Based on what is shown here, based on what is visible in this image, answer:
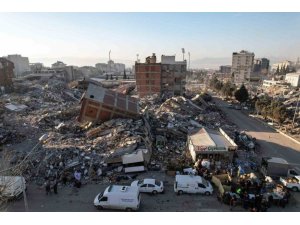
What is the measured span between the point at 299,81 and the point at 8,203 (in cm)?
8878

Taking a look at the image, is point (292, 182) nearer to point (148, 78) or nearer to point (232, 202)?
point (232, 202)

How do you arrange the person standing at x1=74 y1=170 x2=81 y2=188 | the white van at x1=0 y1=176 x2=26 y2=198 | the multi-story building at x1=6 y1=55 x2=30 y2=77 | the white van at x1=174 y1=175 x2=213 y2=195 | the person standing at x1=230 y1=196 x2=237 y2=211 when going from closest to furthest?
the white van at x1=0 y1=176 x2=26 y2=198, the person standing at x1=230 y1=196 x2=237 y2=211, the white van at x1=174 y1=175 x2=213 y2=195, the person standing at x1=74 y1=170 x2=81 y2=188, the multi-story building at x1=6 y1=55 x2=30 y2=77

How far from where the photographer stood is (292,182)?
48.2ft

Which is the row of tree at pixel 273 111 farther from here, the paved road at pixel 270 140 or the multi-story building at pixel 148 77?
the multi-story building at pixel 148 77

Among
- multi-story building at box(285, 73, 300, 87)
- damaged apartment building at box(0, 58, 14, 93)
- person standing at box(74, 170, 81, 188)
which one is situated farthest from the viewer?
multi-story building at box(285, 73, 300, 87)

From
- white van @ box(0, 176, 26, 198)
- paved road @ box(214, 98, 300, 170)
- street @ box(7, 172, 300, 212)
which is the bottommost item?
paved road @ box(214, 98, 300, 170)

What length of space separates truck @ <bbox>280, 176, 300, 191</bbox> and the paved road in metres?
4.52

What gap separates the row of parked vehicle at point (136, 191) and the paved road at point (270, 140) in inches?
406

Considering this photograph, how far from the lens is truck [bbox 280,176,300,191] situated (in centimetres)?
1452

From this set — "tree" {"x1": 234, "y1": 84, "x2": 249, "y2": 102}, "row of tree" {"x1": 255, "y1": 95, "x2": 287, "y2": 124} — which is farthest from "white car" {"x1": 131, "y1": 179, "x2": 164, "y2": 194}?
"tree" {"x1": 234, "y1": 84, "x2": 249, "y2": 102}

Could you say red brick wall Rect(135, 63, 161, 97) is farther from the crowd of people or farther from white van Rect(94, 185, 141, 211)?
white van Rect(94, 185, 141, 211)

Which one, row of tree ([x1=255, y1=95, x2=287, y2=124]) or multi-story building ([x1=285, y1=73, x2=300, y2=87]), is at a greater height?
multi-story building ([x1=285, y1=73, x2=300, y2=87])

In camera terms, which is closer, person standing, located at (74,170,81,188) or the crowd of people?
the crowd of people

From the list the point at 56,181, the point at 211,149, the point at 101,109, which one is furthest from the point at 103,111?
the point at 211,149
